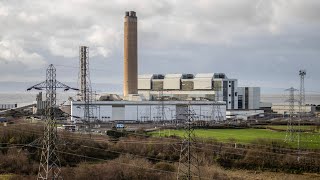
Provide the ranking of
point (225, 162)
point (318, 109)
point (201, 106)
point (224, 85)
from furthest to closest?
point (318, 109) < point (224, 85) < point (201, 106) < point (225, 162)

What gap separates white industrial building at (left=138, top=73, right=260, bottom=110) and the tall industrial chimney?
2847mm

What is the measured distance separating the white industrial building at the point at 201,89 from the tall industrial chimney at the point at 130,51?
9.34ft

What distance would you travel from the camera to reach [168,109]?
36375mm

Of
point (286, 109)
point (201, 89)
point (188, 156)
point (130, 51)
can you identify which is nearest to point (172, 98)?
point (201, 89)

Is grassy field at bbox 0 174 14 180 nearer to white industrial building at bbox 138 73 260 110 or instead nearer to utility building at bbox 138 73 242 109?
utility building at bbox 138 73 242 109

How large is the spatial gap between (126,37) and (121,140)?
1613 cm

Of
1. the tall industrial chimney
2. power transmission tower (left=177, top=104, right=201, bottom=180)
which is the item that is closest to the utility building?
the tall industrial chimney

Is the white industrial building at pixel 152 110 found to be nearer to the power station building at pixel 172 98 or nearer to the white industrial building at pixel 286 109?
the power station building at pixel 172 98

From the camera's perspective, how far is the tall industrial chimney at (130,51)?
36.9 meters

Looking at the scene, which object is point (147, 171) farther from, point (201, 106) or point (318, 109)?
point (318, 109)

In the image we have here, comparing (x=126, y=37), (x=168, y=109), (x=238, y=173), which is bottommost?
(x=238, y=173)

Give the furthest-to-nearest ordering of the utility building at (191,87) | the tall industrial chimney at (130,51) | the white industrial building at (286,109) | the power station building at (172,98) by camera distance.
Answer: the white industrial building at (286,109) < the utility building at (191,87) < the tall industrial chimney at (130,51) < the power station building at (172,98)

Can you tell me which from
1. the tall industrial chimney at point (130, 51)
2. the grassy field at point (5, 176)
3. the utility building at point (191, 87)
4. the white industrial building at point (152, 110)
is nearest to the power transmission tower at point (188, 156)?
the grassy field at point (5, 176)

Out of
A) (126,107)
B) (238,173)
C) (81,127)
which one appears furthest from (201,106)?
(238,173)
